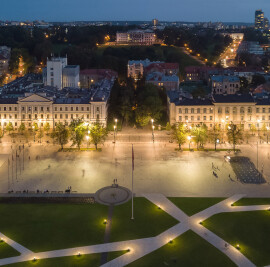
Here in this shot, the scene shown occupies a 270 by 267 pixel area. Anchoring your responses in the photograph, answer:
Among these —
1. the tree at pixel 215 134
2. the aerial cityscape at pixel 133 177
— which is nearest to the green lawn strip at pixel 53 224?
the aerial cityscape at pixel 133 177

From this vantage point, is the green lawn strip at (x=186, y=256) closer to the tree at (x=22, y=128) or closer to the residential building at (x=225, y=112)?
the residential building at (x=225, y=112)

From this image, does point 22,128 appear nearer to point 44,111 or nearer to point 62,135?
point 44,111

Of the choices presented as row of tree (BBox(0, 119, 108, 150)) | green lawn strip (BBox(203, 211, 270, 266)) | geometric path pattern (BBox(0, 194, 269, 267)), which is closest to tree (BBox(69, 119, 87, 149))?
row of tree (BBox(0, 119, 108, 150))

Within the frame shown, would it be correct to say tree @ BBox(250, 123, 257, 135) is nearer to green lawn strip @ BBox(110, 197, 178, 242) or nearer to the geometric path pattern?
the geometric path pattern

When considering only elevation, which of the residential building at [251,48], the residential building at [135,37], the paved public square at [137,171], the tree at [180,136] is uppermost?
the residential building at [135,37]

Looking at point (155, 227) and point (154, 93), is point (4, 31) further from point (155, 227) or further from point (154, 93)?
point (155, 227)

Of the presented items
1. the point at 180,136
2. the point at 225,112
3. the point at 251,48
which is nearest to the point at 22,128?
the point at 180,136
